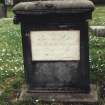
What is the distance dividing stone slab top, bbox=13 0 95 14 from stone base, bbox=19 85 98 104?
140 centimetres

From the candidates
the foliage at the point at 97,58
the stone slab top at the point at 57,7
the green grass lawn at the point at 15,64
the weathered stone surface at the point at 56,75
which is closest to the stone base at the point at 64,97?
→ the weathered stone surface at the point at 56,75

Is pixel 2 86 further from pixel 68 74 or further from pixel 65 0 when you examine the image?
pixel 65 0

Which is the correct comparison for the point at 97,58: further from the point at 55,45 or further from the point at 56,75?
the point at 55,45

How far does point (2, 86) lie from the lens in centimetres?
752

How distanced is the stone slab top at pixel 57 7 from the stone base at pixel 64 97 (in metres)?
1.40

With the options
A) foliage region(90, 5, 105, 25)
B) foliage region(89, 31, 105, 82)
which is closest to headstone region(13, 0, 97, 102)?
foliage region(89, 31, 105, 82)

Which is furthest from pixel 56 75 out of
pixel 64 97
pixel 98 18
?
pixel 98 18

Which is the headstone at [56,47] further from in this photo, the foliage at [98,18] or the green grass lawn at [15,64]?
the foliage at [98,18]

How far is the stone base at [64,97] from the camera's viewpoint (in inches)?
256

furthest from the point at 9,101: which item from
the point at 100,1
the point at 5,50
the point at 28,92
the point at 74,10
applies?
the point at 100,1

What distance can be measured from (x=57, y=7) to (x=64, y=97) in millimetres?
1486

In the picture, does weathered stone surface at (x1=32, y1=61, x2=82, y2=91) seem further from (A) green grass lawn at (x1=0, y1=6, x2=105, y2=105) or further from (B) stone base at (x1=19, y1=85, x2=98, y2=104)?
(A) green grass lawn at (x1=0, y1=6, x2=105, y2=105)

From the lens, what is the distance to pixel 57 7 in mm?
6188

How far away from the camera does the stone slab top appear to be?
20.1 feet
